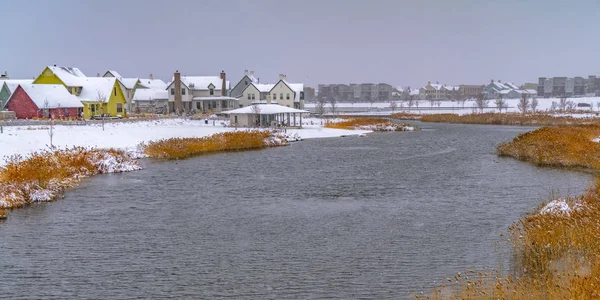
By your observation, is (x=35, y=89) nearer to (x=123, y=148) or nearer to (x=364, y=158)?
(x=123, y=148)

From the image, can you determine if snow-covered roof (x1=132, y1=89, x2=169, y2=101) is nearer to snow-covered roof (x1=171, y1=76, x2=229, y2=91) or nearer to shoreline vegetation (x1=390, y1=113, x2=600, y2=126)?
snow-covered roof (x1=171, y1=76, x2=229, y2=91)

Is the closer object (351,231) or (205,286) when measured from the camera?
(205,286)

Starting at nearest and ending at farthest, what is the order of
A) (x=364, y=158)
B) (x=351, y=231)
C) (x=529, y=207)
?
(x=351, y=231) < (x=529, y=207) < (x=364, y=158)

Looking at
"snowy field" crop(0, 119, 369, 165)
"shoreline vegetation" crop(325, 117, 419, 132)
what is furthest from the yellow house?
"shoreline vegetation" crop(325, 117, 419, 132)

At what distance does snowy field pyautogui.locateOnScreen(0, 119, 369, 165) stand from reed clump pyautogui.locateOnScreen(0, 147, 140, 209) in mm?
2933

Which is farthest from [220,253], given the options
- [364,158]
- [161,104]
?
[161,104]

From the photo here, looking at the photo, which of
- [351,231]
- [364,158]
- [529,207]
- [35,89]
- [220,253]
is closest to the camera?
[220,253]

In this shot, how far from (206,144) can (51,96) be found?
94.4 feet

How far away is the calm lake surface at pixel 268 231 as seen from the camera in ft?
49.2

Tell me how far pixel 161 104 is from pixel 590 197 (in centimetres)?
8652

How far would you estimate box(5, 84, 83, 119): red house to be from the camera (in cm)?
6400

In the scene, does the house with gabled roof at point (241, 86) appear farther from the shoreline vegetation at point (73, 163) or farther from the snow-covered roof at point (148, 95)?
the shoreline vegetation at point (73, 163)

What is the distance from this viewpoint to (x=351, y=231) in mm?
20391

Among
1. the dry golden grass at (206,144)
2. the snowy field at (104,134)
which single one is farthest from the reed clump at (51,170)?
the dry golden grass at (206,144)
